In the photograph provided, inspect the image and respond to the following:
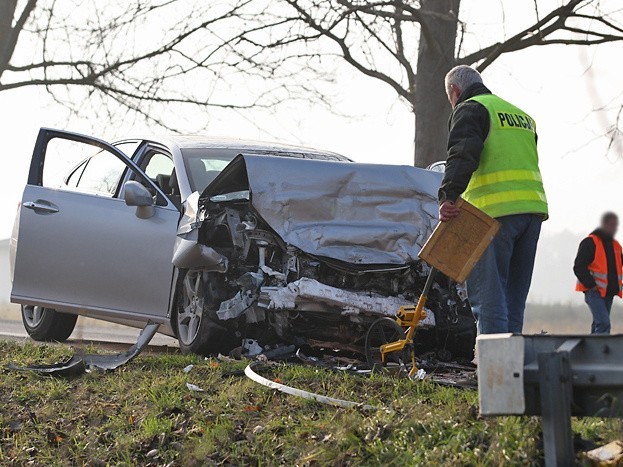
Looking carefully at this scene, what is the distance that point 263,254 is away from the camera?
7746mm

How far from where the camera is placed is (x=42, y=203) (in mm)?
9008

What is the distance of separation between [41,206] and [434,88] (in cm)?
524

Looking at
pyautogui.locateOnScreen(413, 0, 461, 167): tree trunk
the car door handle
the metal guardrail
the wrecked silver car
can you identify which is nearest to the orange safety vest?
pyautogui.locateOnScreen(413, 0, 461, 167): tree trunk

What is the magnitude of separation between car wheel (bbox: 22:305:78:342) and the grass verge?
243 cm

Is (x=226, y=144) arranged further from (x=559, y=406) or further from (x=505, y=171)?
(x=559, y=406)

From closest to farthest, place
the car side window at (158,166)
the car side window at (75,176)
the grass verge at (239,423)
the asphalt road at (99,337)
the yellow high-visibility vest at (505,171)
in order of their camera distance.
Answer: the grass verge at (239,423), the yellow high-visibility vest at (505,171), the car side window at (158,166), the car side window at (75,176), the asphalt road at (99,337)

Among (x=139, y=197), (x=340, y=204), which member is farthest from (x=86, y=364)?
(x=340, y=204)

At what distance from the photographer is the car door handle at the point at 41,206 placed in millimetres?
8953

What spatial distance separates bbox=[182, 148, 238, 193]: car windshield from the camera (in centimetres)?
846

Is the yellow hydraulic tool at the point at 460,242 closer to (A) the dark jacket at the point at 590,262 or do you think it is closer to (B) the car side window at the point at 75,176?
(B) the car side window at the point at 75,176

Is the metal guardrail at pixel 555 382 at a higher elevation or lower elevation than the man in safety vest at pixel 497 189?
lower

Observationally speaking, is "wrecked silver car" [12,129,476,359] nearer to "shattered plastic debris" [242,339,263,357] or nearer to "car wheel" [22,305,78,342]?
"shattered plastic debris" [242,339,263,357]

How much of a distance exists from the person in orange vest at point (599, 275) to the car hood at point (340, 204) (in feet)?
11.1

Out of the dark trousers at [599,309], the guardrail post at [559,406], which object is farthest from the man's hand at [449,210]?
Result: the dark trousers at [599,309]
